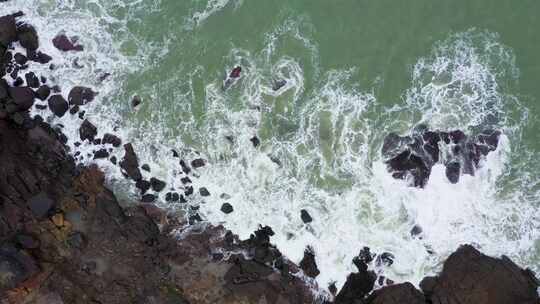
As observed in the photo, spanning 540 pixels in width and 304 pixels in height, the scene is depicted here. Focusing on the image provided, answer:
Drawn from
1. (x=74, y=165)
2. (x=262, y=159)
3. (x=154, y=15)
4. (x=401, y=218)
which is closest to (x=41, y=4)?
(x=154, y=15)

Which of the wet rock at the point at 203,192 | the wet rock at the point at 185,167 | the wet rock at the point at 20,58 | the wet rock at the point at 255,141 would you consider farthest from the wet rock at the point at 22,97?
the wet rock at the point at 255,141

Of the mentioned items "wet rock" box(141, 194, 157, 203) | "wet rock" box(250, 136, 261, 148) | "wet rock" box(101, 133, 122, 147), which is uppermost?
"wet rock" box(250, 136, 261, 148)

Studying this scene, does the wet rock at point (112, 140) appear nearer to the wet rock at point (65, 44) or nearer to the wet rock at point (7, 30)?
the wet rock at point (65, 44)

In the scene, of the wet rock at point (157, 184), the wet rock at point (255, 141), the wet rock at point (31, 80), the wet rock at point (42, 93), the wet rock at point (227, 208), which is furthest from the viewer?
the wet rock at point (31, 80)

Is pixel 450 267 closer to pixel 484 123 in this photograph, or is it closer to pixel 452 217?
pixel 452 217

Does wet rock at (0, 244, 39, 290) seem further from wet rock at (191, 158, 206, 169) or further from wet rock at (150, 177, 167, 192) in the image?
wet rock at (191, 158, 206, 169)

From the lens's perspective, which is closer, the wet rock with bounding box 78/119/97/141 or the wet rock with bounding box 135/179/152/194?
the wet rock with bounding box 135/179/152/194

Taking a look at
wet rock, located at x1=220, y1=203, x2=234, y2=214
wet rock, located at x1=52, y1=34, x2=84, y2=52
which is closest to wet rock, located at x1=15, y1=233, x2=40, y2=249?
wet rock, located at x1=220, y1=203, x2=234, y2=214
